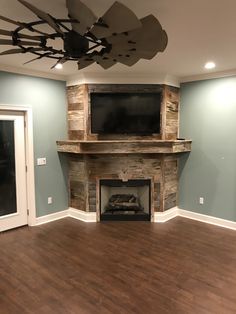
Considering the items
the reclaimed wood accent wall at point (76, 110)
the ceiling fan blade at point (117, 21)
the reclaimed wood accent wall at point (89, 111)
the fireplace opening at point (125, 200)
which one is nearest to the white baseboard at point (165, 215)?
the fireplace opening at point (125, 200)

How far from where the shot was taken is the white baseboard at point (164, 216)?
4.38 metres

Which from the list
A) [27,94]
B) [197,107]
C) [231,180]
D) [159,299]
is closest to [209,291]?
[159,299]

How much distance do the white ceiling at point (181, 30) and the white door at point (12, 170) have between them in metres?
0.90

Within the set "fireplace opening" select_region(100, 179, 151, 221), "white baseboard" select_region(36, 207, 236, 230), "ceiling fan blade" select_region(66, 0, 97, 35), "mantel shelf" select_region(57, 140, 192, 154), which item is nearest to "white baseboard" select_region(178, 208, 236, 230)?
"white baseboard" select_region(36, 207, 236, 230)

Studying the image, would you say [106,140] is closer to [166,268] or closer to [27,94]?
[27,94]

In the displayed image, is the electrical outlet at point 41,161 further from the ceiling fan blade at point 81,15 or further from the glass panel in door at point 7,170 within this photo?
the ceiling fan blade at point 81,15

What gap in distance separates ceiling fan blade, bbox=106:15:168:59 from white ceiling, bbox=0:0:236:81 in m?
0.53

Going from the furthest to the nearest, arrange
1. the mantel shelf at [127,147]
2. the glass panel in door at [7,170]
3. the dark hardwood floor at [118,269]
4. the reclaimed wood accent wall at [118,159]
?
the reclaimed wood accent wall at [118,159] → the mantel shelf at [127,147] → the glass panel in door at [7,170] → the dark hardwood floor at [118,269]

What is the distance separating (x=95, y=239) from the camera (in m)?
3.84

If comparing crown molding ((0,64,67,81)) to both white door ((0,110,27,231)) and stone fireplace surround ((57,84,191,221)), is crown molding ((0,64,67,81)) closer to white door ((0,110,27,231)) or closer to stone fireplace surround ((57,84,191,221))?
stone fireplace surround ((57,84,191,221))

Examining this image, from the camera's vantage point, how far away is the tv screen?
14.3 ft

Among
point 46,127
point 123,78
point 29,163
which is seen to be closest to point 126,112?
point 123,78

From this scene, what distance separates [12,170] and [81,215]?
1.45 m

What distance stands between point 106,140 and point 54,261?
211cm
